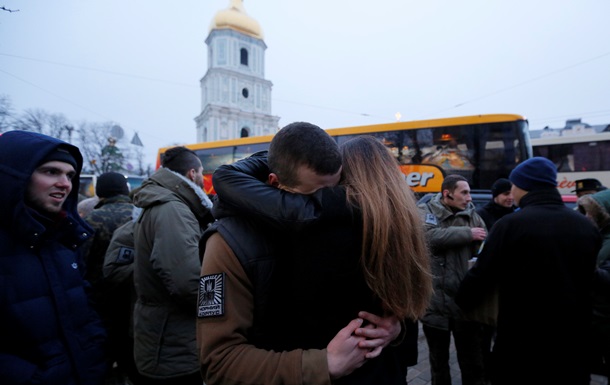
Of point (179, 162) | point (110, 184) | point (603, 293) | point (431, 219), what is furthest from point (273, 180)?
point (603, 293)

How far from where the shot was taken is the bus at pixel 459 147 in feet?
31.8

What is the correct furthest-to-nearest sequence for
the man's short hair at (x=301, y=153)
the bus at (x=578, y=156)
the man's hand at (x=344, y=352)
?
the bus at (x=578, y=156) < the man's short hair at (x=301, y=153) < the man's hand at (x=344, y=352)

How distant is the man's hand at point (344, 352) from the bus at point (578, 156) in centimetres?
1518

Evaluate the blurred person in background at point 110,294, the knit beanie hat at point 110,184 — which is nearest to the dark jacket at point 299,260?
the blurred person in background at point 110,294

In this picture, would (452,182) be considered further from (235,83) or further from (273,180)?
(235,83)

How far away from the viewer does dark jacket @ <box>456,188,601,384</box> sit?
2078mm

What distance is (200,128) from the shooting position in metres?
44.6

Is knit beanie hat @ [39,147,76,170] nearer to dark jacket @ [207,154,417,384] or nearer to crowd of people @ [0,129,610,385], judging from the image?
crowd of people @ [0,129,610,385]

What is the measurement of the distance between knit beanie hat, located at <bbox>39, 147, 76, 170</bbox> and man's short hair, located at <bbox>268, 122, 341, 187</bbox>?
1371mm

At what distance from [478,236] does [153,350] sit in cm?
292

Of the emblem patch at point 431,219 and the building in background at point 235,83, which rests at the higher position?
the building in background at point 235,83

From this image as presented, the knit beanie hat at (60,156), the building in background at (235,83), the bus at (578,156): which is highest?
the building in background at (235,83)

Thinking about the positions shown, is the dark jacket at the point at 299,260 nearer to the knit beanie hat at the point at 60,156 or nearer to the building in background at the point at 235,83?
the knit beanie hat at the point at 60,156

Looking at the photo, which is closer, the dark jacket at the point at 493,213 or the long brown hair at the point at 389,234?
the long brown hair at the point at 389,234
